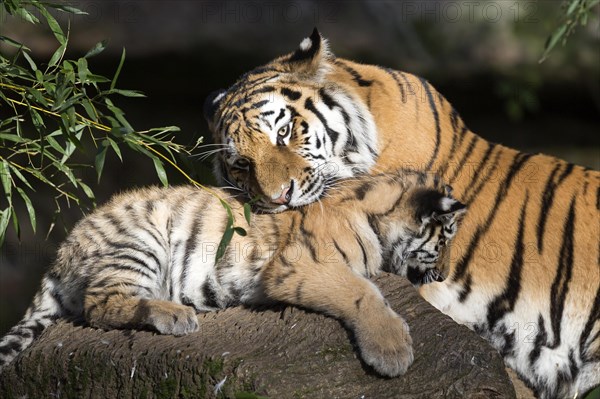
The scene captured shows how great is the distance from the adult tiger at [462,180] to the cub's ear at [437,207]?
30 cm

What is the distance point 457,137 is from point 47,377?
7.60 ft

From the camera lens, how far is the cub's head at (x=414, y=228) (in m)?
4.04

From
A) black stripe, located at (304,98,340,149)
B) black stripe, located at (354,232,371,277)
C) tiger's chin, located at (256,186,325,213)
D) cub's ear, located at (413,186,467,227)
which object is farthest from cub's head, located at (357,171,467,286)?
black stripe, located at (304,98,340,149)

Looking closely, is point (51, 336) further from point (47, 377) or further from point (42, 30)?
point (42, 30)

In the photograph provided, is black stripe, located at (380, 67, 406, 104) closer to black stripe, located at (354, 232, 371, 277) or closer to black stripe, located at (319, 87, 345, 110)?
black stripe, located at (319, 87, 345, 110)

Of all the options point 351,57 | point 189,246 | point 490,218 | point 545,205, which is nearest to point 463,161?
point 490,218

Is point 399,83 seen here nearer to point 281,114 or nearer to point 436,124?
point 436,124

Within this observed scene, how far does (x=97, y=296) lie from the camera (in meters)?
3.98

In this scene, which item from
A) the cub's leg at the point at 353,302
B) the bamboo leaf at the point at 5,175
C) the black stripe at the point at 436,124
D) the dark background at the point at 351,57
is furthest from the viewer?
→ the dark background at the point at 351,57

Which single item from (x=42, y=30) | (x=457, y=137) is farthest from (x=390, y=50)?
(x=457, y=137)

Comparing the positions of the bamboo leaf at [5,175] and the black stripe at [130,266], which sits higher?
the bamboo leaf at [5,175]

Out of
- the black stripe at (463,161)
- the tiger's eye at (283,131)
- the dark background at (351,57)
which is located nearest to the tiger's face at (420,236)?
the black stripe at (463,161)

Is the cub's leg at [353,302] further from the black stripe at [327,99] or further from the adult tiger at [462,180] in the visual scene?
the black stripe at [327,99]

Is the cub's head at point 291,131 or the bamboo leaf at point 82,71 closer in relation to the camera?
the bamboo leaf at point 82,71
